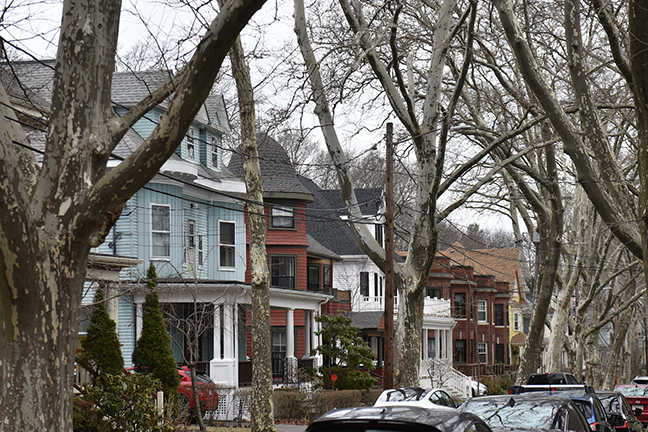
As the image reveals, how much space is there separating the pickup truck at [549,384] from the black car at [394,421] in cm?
784

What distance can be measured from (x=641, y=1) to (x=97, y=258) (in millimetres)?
14234

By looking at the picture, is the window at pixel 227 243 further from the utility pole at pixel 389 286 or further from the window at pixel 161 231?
the utility pole at pixel 389 286

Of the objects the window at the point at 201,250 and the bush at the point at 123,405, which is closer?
the bush at the point at 123,405

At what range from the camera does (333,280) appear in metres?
43.2

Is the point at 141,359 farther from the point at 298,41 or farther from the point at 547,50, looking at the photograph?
the point at 547,50

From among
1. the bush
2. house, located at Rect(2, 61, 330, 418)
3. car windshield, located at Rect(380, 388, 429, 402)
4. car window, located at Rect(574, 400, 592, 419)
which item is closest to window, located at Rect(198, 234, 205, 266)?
house, located at Rect(2, 61, 330, 418)

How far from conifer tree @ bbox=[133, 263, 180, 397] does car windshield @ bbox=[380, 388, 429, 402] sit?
213 inches

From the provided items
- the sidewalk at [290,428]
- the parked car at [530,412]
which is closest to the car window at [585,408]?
the parked car at [530,412]

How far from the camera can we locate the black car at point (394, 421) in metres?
5.23

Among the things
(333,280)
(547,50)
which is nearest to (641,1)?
(547,50)

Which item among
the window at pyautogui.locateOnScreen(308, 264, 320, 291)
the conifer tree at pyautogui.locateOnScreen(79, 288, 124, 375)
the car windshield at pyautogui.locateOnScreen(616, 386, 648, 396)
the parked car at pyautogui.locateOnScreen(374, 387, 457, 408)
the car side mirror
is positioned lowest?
the car windshield at pyautogui.locateOnScreen(616, 386, 648, 396)

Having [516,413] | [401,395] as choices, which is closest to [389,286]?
[401,395]

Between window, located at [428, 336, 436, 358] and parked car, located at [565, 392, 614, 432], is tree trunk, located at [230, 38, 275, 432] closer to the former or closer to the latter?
parked car, located at [565, 392, 614, 432]

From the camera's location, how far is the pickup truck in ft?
43.9
